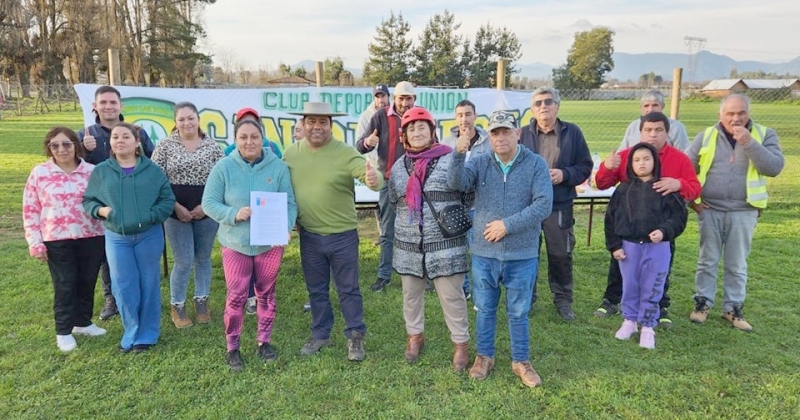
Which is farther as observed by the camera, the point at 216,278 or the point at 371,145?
the point at 216,278

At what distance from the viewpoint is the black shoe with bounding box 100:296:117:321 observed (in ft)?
14.8

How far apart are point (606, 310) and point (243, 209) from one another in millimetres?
3400

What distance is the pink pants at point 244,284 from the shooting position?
3.56 metres

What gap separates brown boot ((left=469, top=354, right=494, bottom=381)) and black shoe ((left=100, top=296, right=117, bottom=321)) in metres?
3.31

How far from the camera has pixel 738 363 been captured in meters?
3.70

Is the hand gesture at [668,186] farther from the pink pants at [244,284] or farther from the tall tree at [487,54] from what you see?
the tall tree at [487,54]

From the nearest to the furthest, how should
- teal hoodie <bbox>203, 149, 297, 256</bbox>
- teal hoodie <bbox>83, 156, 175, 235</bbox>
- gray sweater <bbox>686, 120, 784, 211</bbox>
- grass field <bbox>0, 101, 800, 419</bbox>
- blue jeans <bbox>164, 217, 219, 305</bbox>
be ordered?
grass field <bbox>0, 101, 800, 419</bbox> < teal hoodie <bbox>203, 149, 297, 256</bbox> < teal hoodie <bbox>83, 156, 175, 235</bbox> < gray sweater <bbox>686, 120, 784, 211</bbox> < blue jeans <bbox>164, 217, 219, 305</bbox>

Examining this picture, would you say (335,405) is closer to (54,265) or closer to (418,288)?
(418,288)

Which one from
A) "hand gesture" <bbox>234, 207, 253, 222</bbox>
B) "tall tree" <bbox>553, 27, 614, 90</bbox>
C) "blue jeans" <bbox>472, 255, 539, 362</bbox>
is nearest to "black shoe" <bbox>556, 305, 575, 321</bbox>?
"blue jeans" <bbox>472, 255, 539, 362</bbox>

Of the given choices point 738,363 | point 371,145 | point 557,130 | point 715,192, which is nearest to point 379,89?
point 371,145

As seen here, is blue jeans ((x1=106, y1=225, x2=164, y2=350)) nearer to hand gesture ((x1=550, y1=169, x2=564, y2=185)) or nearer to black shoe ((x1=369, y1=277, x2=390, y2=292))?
black shoe ((x1=369, y1=277, x2=390, y2=292))

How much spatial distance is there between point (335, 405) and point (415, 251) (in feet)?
3.77

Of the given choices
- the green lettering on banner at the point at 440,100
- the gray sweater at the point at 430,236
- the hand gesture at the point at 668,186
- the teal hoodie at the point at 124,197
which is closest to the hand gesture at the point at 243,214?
the teal hoodie at the point at 124,197

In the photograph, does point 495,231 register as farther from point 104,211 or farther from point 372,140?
point 104,211
